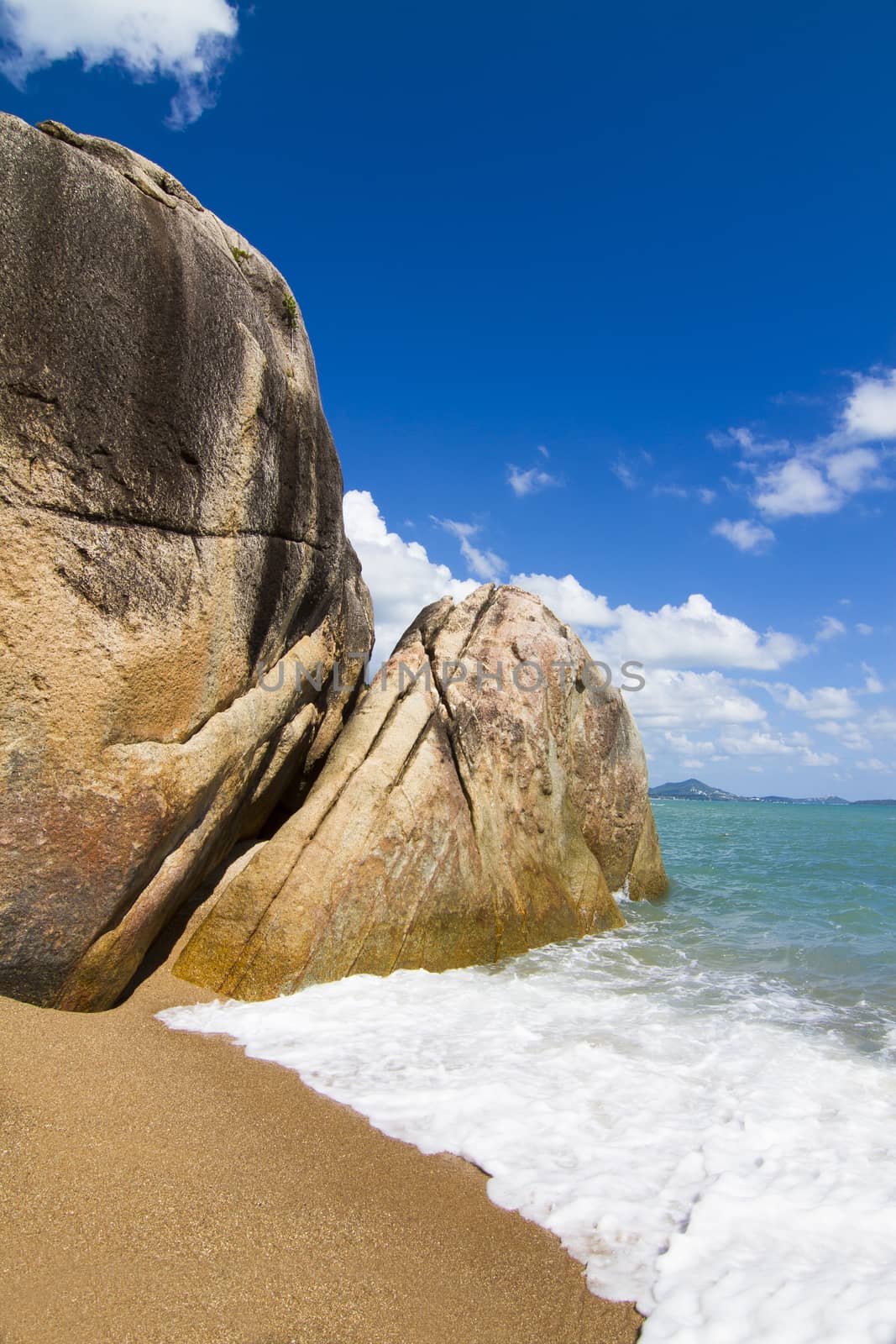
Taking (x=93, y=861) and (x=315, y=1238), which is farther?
(x=93, y=861)

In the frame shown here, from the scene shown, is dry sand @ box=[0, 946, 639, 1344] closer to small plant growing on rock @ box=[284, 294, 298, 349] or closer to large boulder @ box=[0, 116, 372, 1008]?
large boulder @ box=[0, 116, 372, 1008]

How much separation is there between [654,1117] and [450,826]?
476 centimetres

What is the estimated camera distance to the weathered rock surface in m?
8.52

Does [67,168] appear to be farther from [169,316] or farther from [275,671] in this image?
[275,671]

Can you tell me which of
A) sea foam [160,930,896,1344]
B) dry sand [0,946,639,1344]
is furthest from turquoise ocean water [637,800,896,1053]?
dry sand [0,946,639,1344]

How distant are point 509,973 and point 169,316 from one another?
27.5 feet

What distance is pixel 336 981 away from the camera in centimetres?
845

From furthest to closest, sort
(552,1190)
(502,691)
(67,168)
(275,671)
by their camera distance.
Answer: (502,691) → (275,671) → (67,168) → (552,1190)

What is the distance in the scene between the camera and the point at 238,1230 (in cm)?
391

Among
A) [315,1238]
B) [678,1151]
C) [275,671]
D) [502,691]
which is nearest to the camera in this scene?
[315,1238]

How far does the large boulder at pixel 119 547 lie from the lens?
6.27m

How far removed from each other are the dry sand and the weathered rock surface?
2906 mm

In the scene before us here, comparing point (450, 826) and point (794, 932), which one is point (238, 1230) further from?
point (794, 932)

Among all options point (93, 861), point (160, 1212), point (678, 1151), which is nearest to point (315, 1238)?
point (160, 1212)
